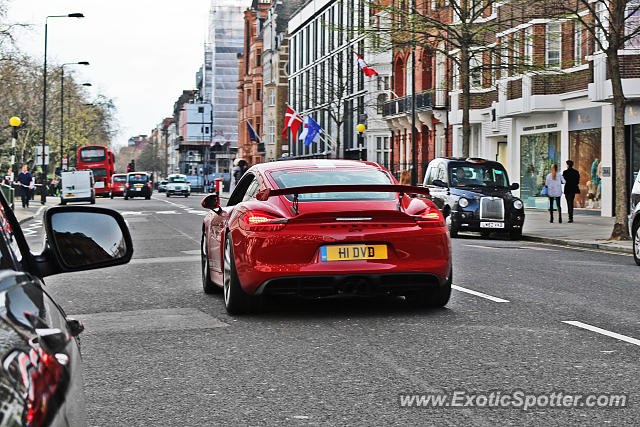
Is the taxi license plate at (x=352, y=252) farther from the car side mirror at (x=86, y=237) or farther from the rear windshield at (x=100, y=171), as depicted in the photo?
the rear windshield at (x=100, y=171)

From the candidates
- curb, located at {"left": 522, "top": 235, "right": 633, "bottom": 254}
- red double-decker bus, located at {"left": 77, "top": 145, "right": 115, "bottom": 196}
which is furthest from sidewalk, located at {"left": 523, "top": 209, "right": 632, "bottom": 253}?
red double-decker bus, located at {"left": 77, "top": 145, "right": 115, "bottom": 196}

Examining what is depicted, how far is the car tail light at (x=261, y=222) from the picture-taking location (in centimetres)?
816

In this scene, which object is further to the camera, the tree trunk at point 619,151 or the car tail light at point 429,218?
the tree trunk at point 619,151

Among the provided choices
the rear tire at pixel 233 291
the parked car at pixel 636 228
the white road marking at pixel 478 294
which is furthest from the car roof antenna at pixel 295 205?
the parked car at pixel 636 228

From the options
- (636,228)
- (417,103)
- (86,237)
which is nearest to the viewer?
(86,237)

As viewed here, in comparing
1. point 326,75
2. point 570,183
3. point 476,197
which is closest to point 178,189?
point 326,75

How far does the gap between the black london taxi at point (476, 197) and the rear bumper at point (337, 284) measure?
14566mm

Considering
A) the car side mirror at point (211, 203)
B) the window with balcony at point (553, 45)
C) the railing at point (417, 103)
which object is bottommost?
the car side mirror at point (211, 203)

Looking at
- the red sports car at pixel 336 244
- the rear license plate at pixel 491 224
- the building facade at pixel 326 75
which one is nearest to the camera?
the red sports car at pixel 336 244

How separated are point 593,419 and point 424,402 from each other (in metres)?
0.84

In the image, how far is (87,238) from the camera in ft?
9.58

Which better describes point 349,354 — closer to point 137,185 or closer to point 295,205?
point 295,205

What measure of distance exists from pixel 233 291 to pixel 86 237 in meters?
5.60

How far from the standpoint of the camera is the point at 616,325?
8078 mm
